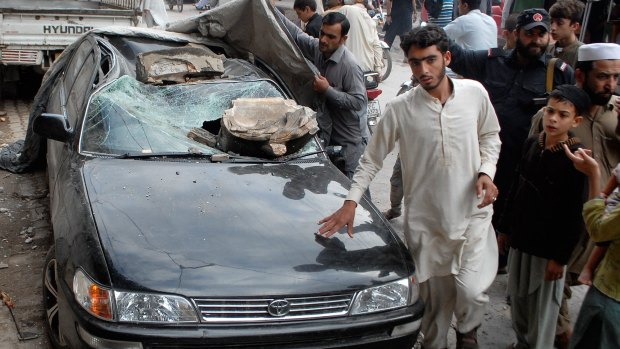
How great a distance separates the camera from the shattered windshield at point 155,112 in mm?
4191

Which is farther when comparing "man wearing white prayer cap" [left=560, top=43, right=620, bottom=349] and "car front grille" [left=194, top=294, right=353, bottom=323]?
"man wearing white prayer cap" [left=560, top=43, right=620, bottom=349]

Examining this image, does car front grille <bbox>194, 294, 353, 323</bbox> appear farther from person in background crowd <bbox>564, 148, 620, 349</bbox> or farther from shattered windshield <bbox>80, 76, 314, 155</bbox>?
shattered windshield <bbox>80, 76, 314, 155</bbox>

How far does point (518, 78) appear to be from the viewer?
474 cm

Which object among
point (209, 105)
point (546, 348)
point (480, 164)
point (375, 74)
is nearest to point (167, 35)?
point (209, 105)

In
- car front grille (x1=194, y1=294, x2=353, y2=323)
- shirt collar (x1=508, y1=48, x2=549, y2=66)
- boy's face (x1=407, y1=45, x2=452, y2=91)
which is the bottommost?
car front grille (x1=194, y1=294, x2=353, y2=323)

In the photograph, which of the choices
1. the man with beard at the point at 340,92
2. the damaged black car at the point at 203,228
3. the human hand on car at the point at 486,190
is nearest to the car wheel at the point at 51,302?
the damaged black car at the point at 203,228

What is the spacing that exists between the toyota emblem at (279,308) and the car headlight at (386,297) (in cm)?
32

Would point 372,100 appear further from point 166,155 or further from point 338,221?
point 338,221

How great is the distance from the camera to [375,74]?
7.57 metres

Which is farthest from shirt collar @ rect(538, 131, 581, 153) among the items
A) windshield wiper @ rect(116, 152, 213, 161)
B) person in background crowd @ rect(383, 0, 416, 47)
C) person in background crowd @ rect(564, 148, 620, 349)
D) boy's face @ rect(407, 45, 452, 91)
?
person in background crowd @ rect(383, 0, 416, 47)

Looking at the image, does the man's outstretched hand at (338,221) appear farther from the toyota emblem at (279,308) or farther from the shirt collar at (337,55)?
the shirt collar at (337,55)

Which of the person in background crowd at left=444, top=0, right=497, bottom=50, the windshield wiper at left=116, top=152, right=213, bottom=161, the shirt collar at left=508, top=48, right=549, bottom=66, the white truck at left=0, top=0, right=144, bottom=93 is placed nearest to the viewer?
the windshield wiper at left=116, top=152, right=213, bottom=161

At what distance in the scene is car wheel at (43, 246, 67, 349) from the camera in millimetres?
3752

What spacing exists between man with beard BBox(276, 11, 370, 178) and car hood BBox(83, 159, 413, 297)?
3.83 feet
